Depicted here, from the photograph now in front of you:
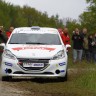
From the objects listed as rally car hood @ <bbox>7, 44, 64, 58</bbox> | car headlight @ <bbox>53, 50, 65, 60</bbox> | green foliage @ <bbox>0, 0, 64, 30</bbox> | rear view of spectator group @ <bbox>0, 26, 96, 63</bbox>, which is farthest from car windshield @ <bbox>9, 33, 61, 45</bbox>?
green foliage @ <bbox>0, 0, 64, 30</bbox>

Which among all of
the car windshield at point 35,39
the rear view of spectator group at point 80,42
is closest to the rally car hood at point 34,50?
the car windshield at point 35,39

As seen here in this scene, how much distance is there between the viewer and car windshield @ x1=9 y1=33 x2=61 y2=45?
17186 mm

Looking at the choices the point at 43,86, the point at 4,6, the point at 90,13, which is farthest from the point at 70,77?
the point at 4,6

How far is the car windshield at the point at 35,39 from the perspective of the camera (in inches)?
677

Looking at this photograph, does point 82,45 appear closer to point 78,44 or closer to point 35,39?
point 78,44

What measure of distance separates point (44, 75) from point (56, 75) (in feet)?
1.23

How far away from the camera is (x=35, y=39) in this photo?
1731 cm

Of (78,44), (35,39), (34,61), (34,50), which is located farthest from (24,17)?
(34,61)

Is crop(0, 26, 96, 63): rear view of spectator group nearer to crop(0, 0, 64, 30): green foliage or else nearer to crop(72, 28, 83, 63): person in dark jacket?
crop(72, 28, 83, 63): person in dark jacket

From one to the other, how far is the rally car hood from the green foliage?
6071 cm

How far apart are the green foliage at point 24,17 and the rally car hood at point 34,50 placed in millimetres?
60711

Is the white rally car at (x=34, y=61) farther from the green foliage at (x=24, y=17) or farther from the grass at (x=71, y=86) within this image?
the green foliage at (x=24, y=17)

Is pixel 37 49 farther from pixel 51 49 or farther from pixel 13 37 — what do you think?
pixel 13 37

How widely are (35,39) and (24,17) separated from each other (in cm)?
9020
